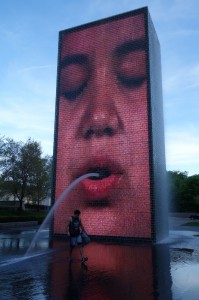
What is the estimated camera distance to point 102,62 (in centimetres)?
1784

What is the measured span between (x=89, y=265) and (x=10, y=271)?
7.25 ft

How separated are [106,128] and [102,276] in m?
10.4

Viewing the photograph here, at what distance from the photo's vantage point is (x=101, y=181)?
54.7 feet

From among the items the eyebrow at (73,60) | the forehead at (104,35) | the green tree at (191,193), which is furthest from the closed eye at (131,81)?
the green tree at (191,193)

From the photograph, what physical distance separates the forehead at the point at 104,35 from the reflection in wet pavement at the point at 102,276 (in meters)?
11.8

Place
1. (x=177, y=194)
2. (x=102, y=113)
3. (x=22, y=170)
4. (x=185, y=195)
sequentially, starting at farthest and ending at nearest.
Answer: (x=177, y=194) < (x=185, y=195) < (x=22, y=170) < (x=102, y=113)

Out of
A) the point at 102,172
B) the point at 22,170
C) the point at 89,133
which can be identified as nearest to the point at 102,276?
the point at 102,172

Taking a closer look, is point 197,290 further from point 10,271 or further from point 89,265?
point 10,271

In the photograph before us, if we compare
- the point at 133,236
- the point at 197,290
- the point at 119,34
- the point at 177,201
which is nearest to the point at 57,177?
the point at 133,236

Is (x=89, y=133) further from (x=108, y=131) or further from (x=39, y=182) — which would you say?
(x=39, y=182)

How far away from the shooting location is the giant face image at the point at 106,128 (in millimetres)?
15914

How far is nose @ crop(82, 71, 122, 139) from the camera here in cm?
1697

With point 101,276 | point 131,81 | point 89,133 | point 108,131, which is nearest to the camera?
point 101,276

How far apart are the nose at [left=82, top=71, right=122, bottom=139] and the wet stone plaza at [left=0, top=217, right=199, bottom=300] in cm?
733
